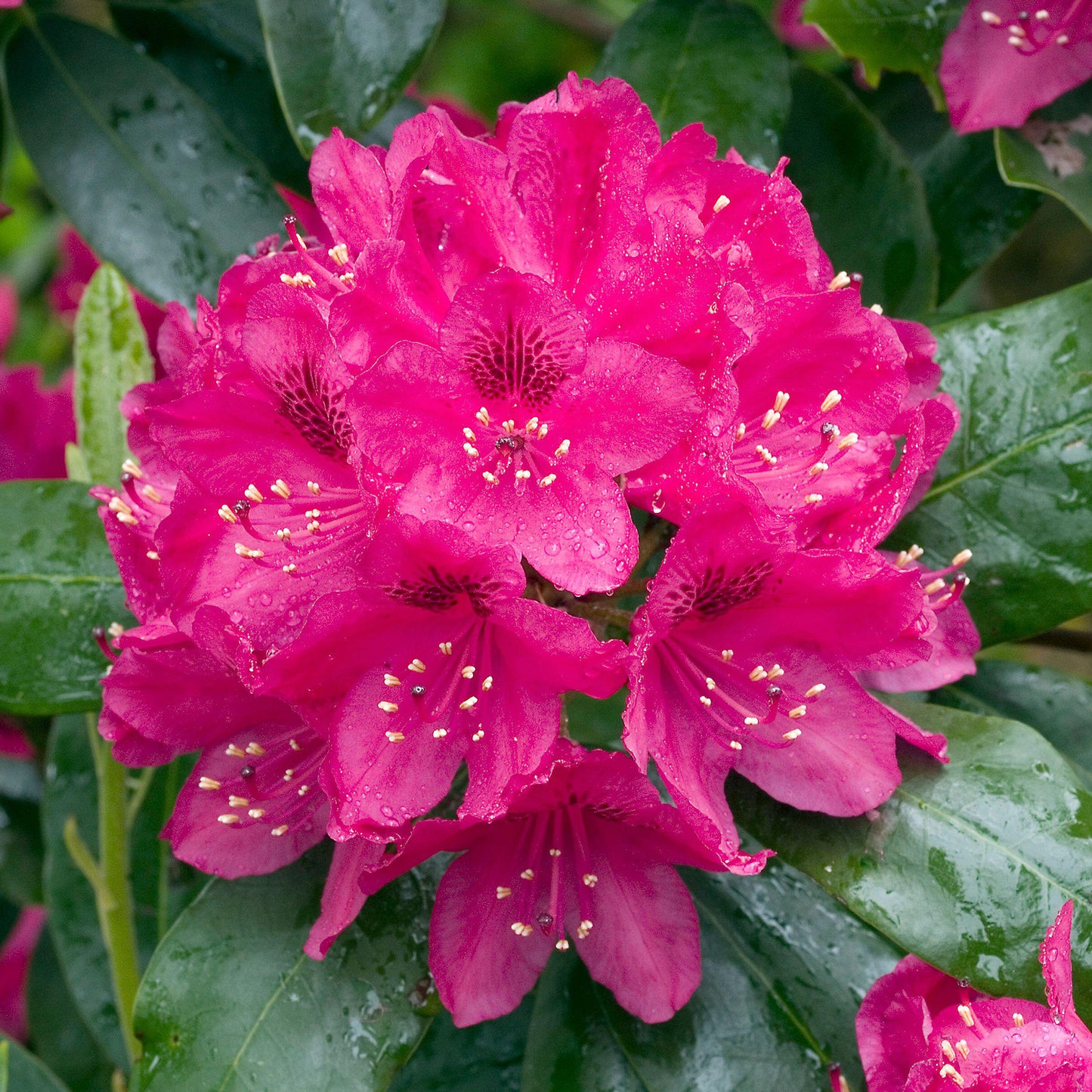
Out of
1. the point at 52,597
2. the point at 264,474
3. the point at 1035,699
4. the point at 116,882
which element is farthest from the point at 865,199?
the point at 116,882

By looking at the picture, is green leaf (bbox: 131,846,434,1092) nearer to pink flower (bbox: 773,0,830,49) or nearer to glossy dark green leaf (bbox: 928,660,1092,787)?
glossy dark green leaf (bbox: 928,660,1092,787)

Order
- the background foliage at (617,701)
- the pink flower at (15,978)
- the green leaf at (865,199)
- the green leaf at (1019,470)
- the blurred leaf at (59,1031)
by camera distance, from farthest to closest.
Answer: the pink flower at (15,978) → the blurred leaf at (59,1031) → the green leaf at (865,199) → the green leaf at (1019,470) → the background foliage at (617,701)

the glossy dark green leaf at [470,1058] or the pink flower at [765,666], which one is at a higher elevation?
the pink flower at [765,666]

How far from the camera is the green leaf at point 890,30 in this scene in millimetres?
1224

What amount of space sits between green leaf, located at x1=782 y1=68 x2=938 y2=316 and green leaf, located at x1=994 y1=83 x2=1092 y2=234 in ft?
0.36

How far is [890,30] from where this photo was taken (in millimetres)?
1262

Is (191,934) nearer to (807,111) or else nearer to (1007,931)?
(1007,931)

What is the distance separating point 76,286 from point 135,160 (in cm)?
42

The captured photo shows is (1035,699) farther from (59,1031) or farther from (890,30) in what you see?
(59,1031)

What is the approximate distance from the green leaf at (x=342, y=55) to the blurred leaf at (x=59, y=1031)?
4.11ft

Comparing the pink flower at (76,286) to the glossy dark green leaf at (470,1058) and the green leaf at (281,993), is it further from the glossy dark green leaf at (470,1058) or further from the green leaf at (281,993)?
the glossy dark green leaf at (470,1058)

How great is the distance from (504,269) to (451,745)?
340 millimetres

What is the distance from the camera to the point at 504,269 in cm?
79

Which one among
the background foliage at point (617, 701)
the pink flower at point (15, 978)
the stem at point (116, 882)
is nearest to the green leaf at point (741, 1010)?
the background foliage at point (617, 701)
